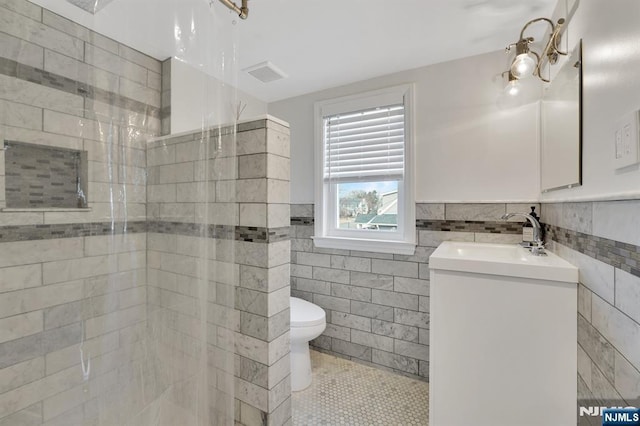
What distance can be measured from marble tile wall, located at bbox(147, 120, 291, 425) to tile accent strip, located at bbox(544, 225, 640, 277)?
115 cm

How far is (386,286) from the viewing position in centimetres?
211

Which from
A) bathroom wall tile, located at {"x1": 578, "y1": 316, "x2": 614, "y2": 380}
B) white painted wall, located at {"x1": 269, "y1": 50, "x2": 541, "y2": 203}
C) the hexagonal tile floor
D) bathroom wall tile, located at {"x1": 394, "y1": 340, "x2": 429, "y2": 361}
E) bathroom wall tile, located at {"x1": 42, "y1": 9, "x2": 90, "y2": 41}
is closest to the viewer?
bathroom wall tile, located at {"x1": 578, "y1": 316, "x2": 614, "y2": 380}

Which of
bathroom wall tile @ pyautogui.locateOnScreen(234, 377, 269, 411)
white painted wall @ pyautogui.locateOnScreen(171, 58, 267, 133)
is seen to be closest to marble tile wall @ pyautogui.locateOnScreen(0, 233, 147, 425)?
bathroom wall tile @ pyautogui.locateOnScreen(234, 377, 269, 411)

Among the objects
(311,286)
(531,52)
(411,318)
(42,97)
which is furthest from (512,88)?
(42,97)

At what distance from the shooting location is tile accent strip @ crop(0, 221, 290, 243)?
1.04 metres

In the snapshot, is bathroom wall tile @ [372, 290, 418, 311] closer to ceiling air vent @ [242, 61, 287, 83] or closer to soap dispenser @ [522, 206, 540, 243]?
soap dispenser @ [522, 206, 540, 243]

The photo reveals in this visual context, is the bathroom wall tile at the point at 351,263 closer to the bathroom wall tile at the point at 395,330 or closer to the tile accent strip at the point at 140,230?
the bathroom wall tile at the point at 395,330

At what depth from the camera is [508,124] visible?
1.77m

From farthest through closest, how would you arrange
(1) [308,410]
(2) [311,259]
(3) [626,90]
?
(2) [311,259], (1) [308,410], (3) [626,90]

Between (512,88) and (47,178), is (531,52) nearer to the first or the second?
(512,88)

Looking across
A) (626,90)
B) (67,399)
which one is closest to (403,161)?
(626,90)

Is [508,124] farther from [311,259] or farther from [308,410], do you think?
[308,410]

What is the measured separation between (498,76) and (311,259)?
1965 mm

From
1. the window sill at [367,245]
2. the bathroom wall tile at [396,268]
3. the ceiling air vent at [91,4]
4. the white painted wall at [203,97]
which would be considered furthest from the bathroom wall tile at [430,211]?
the ceiling air vent at [91,4]
